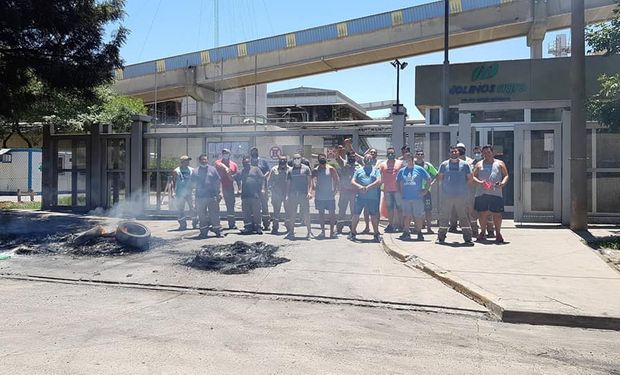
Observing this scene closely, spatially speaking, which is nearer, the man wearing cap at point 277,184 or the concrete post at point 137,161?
the man wearing cap at point 277,184

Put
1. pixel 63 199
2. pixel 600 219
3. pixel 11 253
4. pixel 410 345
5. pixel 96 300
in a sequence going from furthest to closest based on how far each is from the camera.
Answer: pixel 63 199
pixel 600 219
pixel 11 253
pixel 96 300
pixel 410 345

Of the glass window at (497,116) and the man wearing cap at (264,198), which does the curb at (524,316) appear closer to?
the man wearing cap at (264,198)

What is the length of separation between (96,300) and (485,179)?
6978mm

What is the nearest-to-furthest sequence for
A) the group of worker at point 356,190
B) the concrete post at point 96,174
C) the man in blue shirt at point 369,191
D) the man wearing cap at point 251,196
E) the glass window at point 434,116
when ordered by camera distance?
the group of worker at point 356,190, the man in blue shirt at point 369,191, the man wearing cap at point 251,196, the concrete post at point 96,174, the glass window at point 434,116

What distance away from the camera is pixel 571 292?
6.66 meters

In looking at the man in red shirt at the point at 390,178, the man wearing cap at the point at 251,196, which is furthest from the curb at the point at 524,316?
the man wearing cap at the point at 251,196

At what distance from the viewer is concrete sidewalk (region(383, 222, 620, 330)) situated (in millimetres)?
5871

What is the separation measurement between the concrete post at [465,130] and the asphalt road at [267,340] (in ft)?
24.0

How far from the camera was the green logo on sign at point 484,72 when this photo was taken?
1869cm

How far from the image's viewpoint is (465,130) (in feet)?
41.5

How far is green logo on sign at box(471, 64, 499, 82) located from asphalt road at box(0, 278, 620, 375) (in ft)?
47.3

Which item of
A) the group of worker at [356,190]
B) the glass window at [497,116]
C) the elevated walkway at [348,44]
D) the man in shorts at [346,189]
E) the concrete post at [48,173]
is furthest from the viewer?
the elevated walkway at [348,44]

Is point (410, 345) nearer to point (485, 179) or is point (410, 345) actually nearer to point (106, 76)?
point (485, 179)

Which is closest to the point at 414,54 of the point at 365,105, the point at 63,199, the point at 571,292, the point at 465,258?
the point at 63,199
